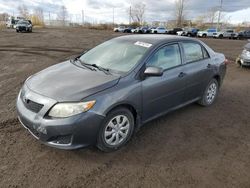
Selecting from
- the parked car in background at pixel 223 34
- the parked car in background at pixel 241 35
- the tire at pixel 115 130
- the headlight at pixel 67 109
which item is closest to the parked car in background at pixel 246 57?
the tire at pixel 115 130

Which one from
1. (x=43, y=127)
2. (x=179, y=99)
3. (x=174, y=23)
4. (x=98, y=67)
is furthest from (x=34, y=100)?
(x=174, y=23)

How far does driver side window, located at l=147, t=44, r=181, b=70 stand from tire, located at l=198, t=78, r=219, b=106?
4.11ft

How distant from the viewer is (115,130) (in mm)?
3117

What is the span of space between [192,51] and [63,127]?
2.95 m

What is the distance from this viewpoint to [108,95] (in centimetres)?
287

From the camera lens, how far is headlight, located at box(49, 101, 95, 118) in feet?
8.80

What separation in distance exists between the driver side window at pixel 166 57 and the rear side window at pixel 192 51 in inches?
10.2

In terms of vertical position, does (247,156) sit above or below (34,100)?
below

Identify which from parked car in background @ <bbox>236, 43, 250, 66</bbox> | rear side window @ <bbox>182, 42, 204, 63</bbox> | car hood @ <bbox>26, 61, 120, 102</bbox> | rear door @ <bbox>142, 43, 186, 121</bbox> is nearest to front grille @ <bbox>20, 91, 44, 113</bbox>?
car hood @ <bbox>26, 61, 120, 102</bbox>

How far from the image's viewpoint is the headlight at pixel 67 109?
2.68 metres

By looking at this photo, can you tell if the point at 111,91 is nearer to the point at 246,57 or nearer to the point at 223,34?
the point at 246,57

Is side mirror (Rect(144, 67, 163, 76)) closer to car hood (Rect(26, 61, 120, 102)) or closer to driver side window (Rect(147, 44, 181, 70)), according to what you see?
driver side window (Rect(147, 44, 181, 70))

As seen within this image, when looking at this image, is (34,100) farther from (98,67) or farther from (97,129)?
(98,67)

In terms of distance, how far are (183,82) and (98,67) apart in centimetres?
156
